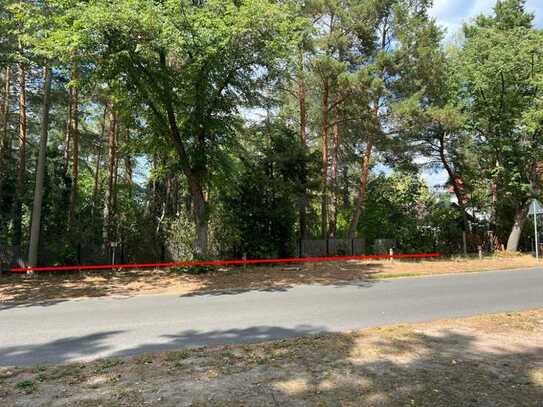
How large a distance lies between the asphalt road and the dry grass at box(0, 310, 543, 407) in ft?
2.81

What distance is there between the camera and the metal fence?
68.6ft

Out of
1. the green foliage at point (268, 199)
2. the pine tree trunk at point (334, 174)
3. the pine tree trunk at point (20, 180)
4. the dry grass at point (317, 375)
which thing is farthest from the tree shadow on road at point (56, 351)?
the pine tree trunk at point (334, 174)

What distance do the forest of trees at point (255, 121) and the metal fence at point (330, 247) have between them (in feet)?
2.04

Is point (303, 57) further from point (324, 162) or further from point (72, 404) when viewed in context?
point (72, 404)

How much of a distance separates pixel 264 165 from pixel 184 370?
15.8 m

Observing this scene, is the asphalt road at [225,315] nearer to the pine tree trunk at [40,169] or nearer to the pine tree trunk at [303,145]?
the pine tree trunk at [40,169]

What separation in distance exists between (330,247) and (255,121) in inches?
328

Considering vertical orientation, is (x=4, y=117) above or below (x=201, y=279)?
above

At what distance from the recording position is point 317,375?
14.2 ft

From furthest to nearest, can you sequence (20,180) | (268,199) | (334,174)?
(334,174) → (268,199) → (20,180)

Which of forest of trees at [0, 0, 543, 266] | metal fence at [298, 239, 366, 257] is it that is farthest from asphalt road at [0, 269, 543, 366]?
metal fence at [298, 239, 366, 257]

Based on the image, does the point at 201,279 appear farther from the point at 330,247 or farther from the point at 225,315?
the point at 330,247

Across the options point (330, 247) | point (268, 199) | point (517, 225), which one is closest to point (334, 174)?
point (330, 247)

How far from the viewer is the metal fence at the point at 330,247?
68.6 feet
